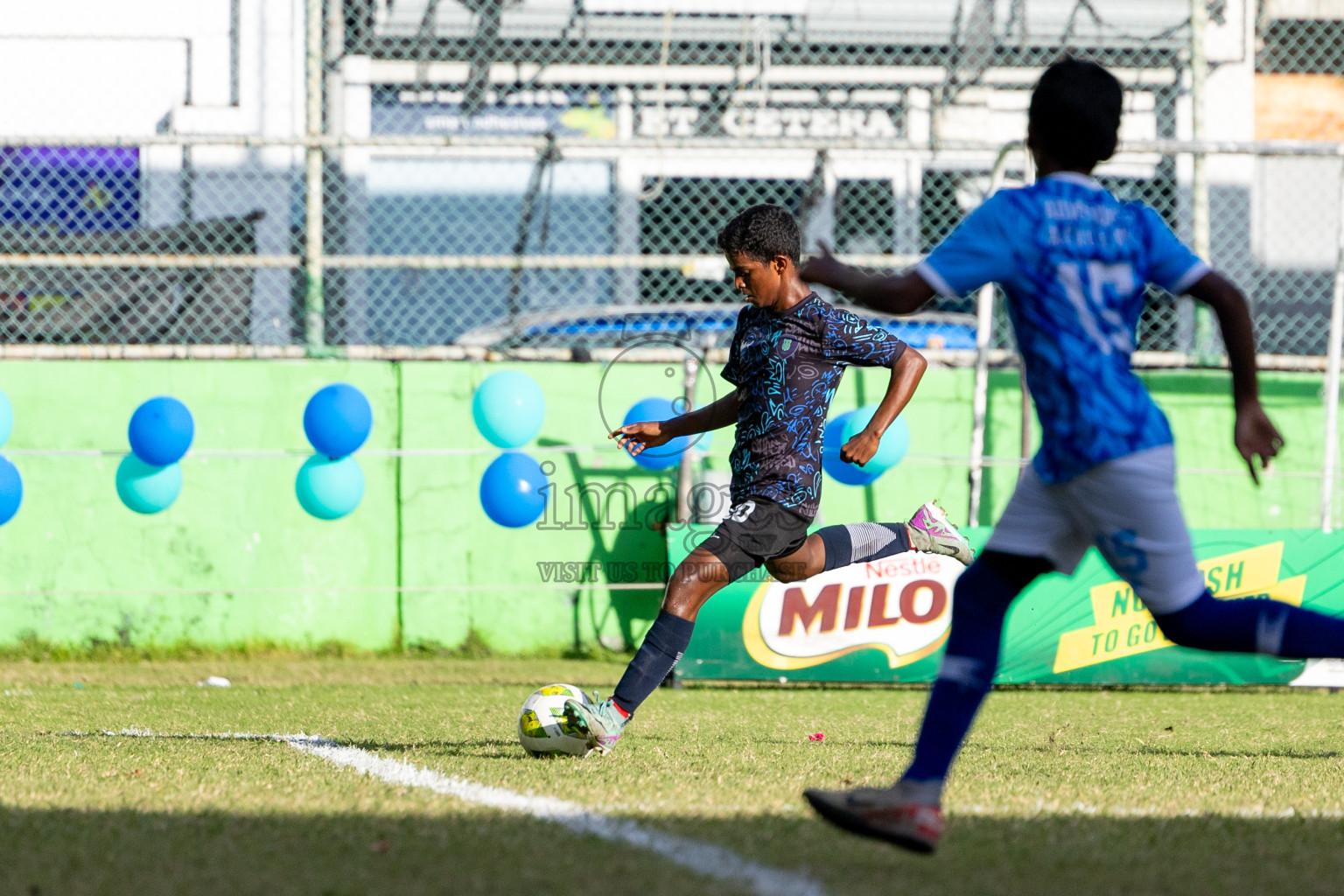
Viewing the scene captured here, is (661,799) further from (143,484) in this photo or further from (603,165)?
(603,165)

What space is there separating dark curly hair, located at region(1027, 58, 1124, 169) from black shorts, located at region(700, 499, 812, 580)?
1855mm

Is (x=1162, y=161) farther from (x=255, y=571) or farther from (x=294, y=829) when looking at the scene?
(x=294, y=829)

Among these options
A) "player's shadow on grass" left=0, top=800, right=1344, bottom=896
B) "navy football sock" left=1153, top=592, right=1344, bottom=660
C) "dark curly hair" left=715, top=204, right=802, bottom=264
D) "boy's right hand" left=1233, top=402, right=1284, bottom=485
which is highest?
"dark curly hair" left=715, top=204, right=802, bottom=264

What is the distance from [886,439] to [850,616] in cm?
96

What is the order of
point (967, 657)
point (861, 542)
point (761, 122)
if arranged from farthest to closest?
point (761, 122) < point (861, 542) < point (967, 657)

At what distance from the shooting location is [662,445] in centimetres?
742

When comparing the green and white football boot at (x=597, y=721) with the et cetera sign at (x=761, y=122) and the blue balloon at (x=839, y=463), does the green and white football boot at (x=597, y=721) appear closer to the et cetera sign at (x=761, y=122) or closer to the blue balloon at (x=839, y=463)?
the blue balloon at (x=839, y=463)

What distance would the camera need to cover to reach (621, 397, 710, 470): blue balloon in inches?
301

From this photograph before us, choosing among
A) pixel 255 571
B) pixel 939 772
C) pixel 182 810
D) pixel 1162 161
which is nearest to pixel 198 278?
pixel 255 571

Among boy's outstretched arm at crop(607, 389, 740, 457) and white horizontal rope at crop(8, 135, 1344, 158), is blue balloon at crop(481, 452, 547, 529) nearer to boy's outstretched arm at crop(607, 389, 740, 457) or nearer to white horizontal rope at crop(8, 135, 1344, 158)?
white horizontal rope at crop(8, 135, 1344, 158)

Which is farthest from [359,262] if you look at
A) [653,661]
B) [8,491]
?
[653,661]

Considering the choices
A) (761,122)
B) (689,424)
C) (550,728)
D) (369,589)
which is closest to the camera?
(550,728)

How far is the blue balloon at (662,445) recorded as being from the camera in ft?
25.0

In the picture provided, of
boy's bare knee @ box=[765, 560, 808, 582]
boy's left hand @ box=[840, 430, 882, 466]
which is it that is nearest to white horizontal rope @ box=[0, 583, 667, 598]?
boy's bare knee @ box=[765, 560, 808, 582]
